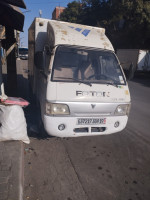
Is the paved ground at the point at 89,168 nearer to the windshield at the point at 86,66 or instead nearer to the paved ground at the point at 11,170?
the paved ground at the point at 11,170

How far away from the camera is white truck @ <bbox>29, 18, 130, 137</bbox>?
11.9ft

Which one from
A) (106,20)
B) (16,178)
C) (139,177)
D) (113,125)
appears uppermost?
(106,20)

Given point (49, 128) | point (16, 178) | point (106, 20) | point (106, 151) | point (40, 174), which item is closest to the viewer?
point (16, 178)

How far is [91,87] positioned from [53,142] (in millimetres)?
Result: 1672

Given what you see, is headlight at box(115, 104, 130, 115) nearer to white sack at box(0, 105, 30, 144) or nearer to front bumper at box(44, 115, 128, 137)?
front bumper at box(44, 115, 128, 137)

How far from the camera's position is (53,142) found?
14.5 feet

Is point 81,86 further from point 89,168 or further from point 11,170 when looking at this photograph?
point 11,170

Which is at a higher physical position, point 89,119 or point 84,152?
point 89,119

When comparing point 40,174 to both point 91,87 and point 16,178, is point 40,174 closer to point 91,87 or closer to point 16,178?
point 16,178

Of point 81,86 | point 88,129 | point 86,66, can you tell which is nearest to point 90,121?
point 88,129

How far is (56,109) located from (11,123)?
3.32 ft

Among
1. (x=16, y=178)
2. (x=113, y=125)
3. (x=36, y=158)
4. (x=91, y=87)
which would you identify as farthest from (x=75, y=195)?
(x=91, y=87)

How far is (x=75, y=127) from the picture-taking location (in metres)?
3.79

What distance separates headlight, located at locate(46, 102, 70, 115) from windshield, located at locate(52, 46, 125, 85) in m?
0.57
